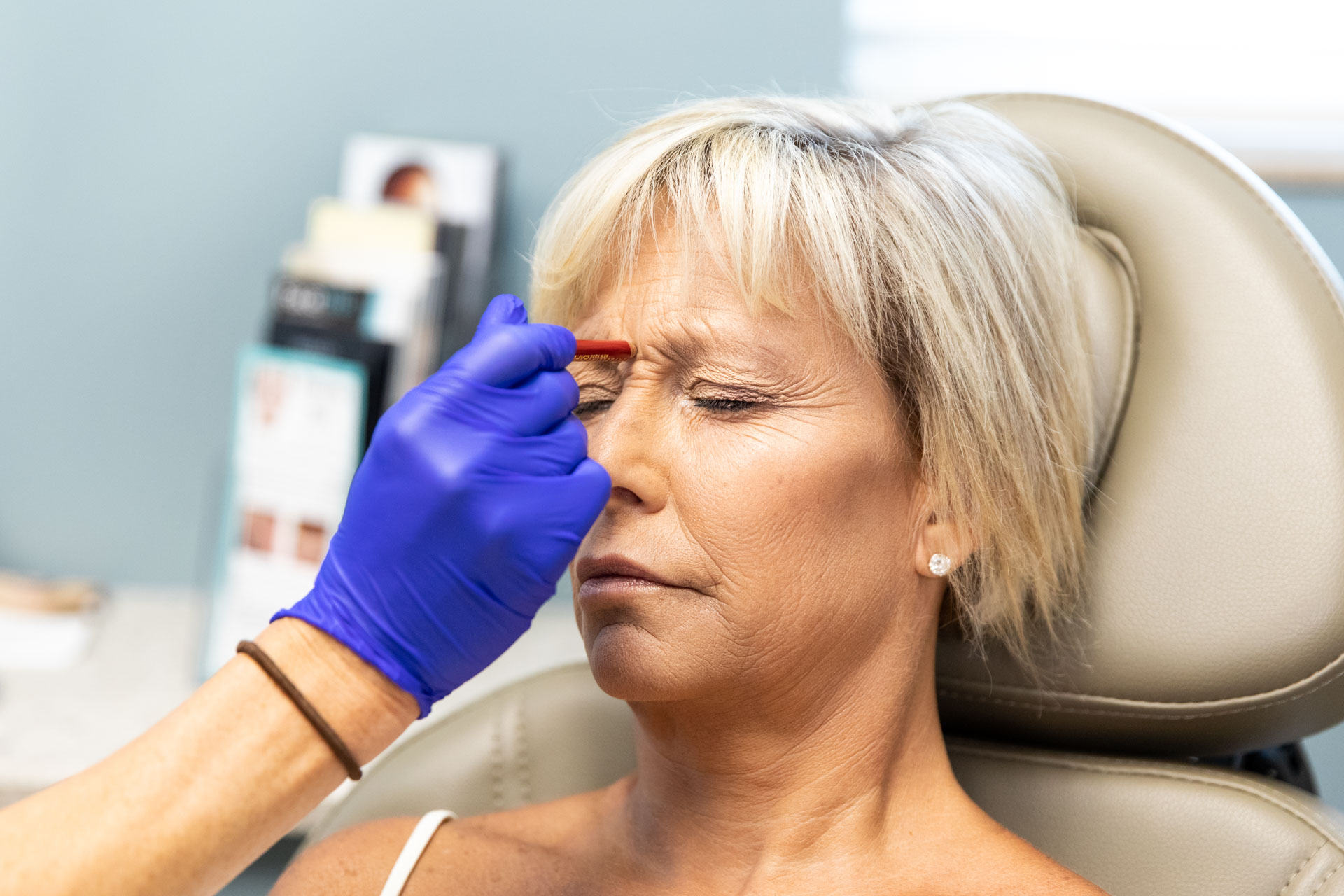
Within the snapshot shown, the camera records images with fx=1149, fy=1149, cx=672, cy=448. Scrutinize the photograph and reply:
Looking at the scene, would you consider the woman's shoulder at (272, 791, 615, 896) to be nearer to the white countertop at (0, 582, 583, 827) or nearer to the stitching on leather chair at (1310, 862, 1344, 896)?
the white countertop at (0, 582, 583, 827)

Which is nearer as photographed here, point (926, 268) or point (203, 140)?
point (926, 268)

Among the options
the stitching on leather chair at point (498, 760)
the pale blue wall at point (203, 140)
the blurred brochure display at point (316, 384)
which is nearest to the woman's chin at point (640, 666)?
the stitching on leather chair at point (498, 760)

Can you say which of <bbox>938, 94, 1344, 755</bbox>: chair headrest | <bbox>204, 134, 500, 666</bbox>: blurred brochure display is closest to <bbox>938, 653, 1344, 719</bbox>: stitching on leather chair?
<bbox>938, 94, 1344, 755</bbox>: chair headrest

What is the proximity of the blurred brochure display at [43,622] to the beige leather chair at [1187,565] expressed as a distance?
1.49 metres

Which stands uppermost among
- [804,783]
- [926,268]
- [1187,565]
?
[926,268]

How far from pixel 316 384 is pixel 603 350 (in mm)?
985

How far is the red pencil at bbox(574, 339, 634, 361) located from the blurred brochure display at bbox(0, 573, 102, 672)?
136cm

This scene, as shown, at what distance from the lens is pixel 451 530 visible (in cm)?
82

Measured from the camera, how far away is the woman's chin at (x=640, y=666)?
91 centimetres

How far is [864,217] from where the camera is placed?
39.8 inches

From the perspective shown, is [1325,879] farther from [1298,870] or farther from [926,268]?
[926,268]

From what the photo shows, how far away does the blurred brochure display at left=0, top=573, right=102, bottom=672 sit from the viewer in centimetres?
190

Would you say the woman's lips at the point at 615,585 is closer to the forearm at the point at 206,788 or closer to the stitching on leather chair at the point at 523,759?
the forearm at the point at 206,788

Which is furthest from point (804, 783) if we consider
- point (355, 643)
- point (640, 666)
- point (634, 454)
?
point (355, 643)
